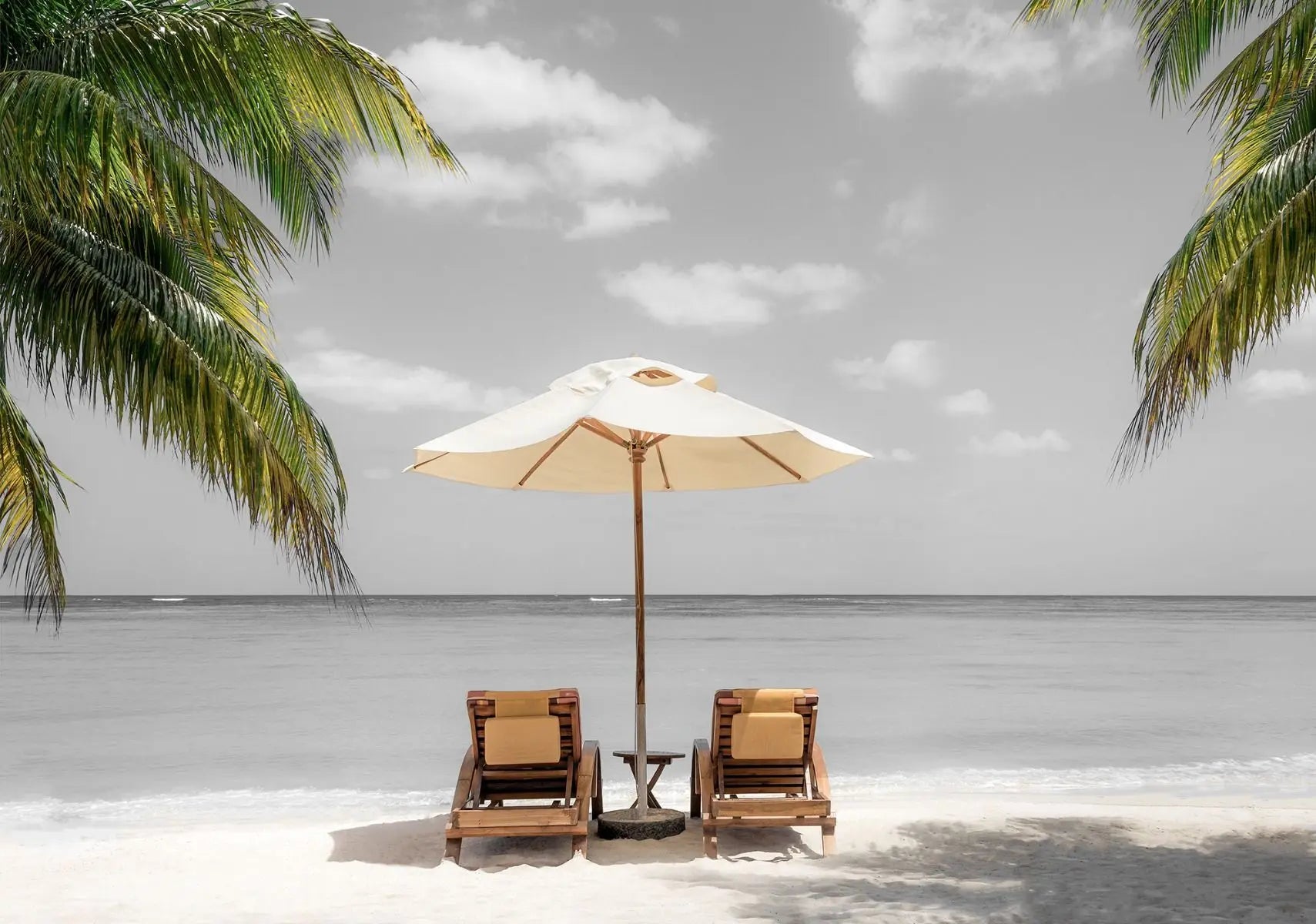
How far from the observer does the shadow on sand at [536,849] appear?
514 cm

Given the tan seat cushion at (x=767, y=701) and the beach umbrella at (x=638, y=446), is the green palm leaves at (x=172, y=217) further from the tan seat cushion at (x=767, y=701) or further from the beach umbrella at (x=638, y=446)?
the tan seat cushion at (x=767, y=701)

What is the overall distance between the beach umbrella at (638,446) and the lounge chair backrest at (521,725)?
38 centimetres

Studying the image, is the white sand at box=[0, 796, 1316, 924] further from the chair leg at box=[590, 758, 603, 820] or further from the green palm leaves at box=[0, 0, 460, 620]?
the green palm leaves at box=[0, 0, 460, 620]

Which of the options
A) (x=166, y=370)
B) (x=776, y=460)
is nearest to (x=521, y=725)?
(x=776, y=460)

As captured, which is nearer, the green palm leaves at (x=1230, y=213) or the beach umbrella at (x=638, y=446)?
the green palm leaves at (x=1230, y=213)

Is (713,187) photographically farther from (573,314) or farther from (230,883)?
(230,883)

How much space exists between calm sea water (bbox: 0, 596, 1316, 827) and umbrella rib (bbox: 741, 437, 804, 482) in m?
3.29

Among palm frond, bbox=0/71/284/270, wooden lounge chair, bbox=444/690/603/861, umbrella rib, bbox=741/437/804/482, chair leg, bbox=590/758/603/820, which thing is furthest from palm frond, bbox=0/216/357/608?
umbrella rib, bbox=741/437/804/482

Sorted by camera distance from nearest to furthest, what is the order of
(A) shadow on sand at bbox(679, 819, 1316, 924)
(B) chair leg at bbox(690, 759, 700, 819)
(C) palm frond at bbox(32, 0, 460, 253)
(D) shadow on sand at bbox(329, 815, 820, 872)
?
(A) shadow on sand at bbox(679, 819, 1316, 924) < (C) palm frond at bbox(32, 0, 460, 253) < (D) shadow on sand at bbox(329, 815, 820, 872) < (B) chair leg at bbox(690, 759, 700, 819)

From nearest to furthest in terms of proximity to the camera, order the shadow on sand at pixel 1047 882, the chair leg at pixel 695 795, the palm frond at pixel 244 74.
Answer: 1. the shadow on sand at pixel 1047 882
2. the palm frond at pixel 244 74
3. the chair leg at pixel 695 795

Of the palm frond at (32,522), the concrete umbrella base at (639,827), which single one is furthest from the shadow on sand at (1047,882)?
the palm frond at (32,522)

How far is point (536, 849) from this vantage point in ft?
18.0

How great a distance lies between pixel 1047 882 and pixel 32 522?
5.96 meters

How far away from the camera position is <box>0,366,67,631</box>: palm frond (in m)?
5.96
